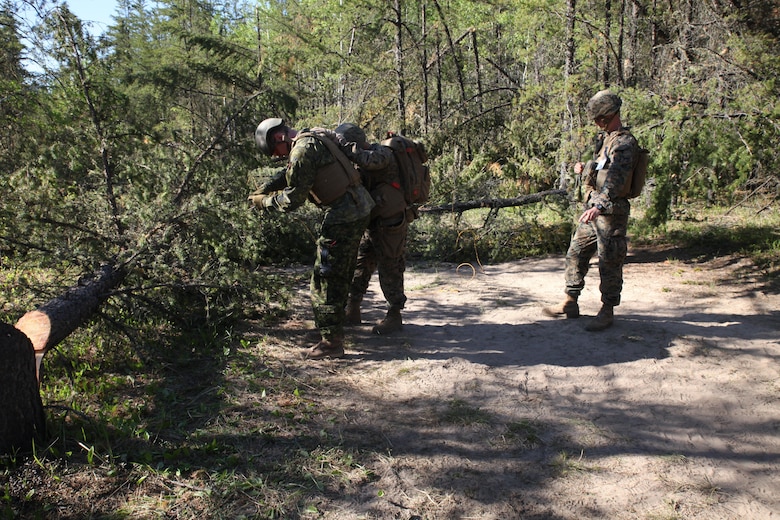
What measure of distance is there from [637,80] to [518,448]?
9.52 meters

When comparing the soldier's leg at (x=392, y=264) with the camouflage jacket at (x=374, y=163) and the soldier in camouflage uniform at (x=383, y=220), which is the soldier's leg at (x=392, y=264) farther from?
the camouflage jacket at (x=374, y=163)

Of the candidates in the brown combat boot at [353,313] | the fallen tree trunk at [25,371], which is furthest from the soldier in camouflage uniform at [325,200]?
the fallen tree trunk at [25,371]

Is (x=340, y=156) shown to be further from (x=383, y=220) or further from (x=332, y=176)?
(x=383, y=220)

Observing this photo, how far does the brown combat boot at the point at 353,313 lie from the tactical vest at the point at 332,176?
4.15 ft

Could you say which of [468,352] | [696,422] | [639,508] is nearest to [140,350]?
[468,352]

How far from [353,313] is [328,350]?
32.7 inches

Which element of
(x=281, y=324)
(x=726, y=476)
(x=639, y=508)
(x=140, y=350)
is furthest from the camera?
(x=281, y=324)

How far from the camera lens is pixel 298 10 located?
16641mm

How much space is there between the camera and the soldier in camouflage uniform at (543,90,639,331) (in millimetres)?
4680

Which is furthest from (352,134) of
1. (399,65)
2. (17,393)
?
(399,65)

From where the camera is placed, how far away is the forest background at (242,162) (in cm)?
439

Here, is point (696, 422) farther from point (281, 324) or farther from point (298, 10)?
point (298, 10)

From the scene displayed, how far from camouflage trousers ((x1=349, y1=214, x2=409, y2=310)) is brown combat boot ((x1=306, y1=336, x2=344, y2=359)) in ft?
2.37

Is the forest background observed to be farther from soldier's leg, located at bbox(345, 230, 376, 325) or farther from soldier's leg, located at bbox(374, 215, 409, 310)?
soldier's leg, located at bbox(374, 215, 409, 310)
